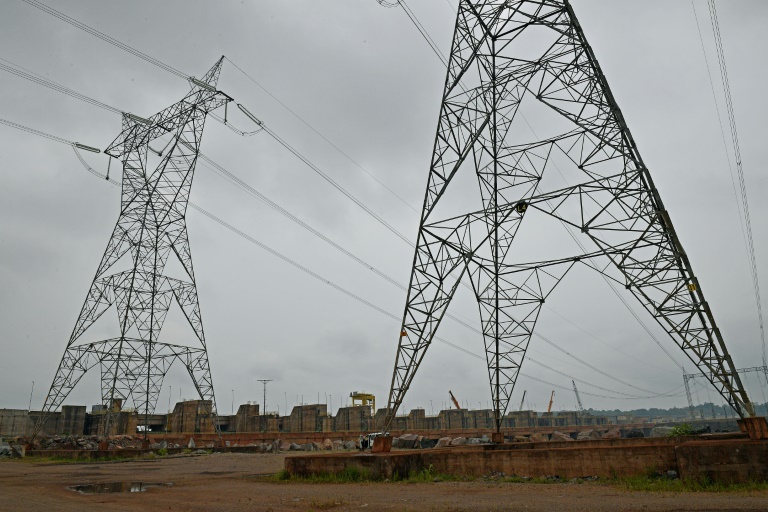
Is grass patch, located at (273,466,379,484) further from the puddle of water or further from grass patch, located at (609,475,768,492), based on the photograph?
grass patch, located at (609,475,768,492)

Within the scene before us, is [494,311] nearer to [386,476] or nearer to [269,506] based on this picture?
[386,476]

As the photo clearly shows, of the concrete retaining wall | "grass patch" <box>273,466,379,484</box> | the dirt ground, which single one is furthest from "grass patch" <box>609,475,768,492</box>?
"grass patch" <box>273,466,379,484</box>

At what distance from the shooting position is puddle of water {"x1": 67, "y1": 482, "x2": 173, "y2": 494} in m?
12.2

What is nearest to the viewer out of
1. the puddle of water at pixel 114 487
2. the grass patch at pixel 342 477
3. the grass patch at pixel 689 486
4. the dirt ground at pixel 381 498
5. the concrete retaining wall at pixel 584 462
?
the dirt ground at pixel 381 498

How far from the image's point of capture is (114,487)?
42.9 feet

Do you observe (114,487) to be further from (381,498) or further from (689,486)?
(689,486)

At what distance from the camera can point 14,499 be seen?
404 inches

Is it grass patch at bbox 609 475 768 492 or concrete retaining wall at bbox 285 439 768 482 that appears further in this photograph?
concrete retaining wall at bbox 285 439 768 482

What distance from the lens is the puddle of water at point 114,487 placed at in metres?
12.2

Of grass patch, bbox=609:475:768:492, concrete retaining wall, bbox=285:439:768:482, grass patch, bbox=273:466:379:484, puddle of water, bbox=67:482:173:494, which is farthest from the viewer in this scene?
Answer: grass patch, bbox=273:466:379:484

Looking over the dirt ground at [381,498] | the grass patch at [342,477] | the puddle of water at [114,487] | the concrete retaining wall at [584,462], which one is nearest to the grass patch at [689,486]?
the concrete retaining wall at [584,462]

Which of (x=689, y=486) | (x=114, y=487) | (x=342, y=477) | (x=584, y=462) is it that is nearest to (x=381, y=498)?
(x=342, y=477)

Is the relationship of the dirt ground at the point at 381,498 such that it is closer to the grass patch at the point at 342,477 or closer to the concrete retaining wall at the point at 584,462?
the grass patch at the point at 342,477

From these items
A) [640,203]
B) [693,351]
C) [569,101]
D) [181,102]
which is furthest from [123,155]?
[693,351]
